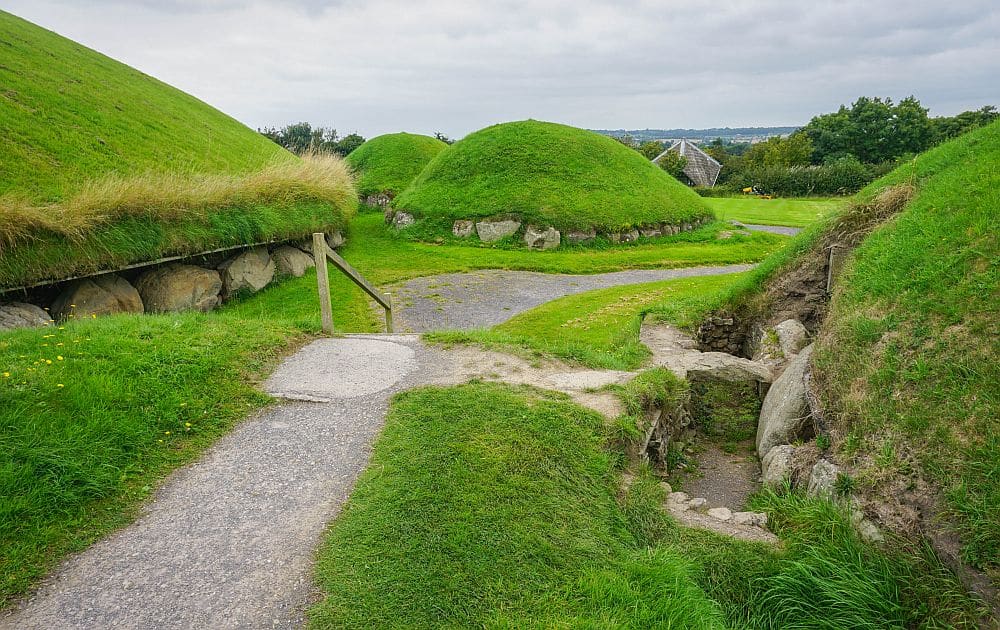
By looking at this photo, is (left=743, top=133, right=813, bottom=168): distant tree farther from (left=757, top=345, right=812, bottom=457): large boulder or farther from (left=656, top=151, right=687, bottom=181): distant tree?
(left=757, top=345, right=812, bottom=457): large boulder

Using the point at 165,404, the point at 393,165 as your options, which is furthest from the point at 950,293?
the point at 393,165

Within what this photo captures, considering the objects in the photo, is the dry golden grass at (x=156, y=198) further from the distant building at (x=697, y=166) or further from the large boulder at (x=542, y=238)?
the distant building at (x=697, y=166)

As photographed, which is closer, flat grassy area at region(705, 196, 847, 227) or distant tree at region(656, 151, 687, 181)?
flat grassy area at region(705, 196, 847, 227)

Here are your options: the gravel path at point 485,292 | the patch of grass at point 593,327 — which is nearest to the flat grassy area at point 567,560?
the patch of grass at point 593,327

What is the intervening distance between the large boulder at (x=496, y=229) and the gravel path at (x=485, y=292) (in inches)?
152

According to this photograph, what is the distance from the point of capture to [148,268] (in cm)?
1180

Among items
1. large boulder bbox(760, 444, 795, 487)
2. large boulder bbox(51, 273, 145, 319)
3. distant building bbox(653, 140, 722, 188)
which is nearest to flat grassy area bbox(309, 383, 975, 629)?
large boulder bbox(760, 444, 795, 487)

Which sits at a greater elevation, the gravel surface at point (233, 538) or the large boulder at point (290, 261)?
the large boulder at point (290, 261)

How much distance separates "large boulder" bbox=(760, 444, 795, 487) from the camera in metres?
5.63

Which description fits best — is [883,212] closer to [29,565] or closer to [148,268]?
[29,565]

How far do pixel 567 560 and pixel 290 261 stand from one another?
14208 mm

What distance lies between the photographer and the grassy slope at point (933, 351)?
13.2ft

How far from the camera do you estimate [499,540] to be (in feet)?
13.2

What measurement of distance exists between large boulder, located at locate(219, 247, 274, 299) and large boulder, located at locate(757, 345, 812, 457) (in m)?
12.2
